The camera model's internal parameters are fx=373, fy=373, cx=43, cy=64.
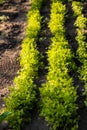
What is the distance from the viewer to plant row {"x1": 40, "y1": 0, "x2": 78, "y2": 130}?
7973 mm

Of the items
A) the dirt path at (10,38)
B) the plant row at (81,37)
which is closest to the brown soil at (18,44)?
the dirt path at (10,38)

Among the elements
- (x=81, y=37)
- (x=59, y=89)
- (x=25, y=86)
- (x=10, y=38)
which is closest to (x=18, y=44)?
(x=10, y=38)

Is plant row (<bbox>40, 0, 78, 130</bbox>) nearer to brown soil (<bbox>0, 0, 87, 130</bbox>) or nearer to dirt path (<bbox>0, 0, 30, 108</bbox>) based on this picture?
brown soil (<bbox>0, 0, 87, 130</bbox>)

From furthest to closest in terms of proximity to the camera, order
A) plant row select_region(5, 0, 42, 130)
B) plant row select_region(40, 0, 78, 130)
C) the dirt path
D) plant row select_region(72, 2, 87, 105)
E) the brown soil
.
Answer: the dirt path
plant row select_region(72, 2, 87, 105)
the brown soil
plant row select_region(5, 0, 42, 130)
plant row select_region(40, 0, 78, 130)

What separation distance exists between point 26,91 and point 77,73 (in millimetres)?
1945

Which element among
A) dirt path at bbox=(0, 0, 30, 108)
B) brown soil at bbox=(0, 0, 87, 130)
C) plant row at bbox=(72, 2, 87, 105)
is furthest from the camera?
dirt path at bbox=(0, 0, 30, 108)

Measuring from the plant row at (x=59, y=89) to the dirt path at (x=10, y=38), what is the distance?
1070 millimetres

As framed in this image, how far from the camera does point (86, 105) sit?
8828mm

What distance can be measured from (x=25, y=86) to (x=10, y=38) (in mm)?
3723

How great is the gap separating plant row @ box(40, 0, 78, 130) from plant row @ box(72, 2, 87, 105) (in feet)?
1.03

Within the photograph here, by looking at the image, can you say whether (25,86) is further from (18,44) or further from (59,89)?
(18,44)

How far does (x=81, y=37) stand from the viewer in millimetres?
11586

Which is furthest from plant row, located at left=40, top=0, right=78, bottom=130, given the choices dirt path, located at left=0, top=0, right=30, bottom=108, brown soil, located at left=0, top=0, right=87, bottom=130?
dirt path, located at left=0, top=0, right=30, bottom=108

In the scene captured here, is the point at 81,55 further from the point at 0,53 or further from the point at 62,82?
the point at 0,53
